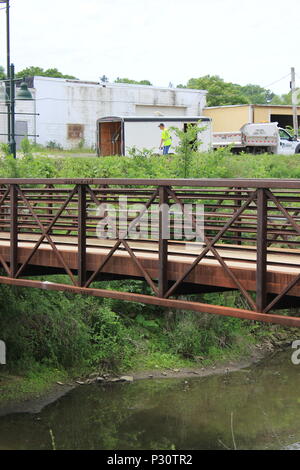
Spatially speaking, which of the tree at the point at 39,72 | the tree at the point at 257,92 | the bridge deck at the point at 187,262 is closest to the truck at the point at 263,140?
the bridge deck at the point at 187,262

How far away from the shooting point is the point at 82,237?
1146 cm

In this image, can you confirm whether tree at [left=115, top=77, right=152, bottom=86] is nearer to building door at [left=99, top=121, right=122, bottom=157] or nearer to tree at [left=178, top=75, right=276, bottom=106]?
tree at [left=178, top=75, right=276, bottom=106]

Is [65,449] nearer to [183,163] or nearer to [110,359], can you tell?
[110,359]

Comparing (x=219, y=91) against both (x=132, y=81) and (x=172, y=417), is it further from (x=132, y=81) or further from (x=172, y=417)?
(x=172, y=417)

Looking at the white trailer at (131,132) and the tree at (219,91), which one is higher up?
the tree at (219,91)

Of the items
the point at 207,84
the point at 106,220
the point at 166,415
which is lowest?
the point at 166,415

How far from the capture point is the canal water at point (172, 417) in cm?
1452

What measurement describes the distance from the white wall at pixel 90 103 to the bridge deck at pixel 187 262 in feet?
112

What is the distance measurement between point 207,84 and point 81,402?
6772 centimetres

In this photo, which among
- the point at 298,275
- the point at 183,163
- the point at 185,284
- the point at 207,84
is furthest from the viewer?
the point at 207,84

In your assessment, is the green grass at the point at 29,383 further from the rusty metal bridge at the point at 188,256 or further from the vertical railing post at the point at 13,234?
the vertical railing post at the point at 13,234

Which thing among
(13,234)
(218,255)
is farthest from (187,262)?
(13,234)

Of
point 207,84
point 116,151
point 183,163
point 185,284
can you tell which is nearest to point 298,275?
point 185,284

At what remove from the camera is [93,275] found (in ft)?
36.9
